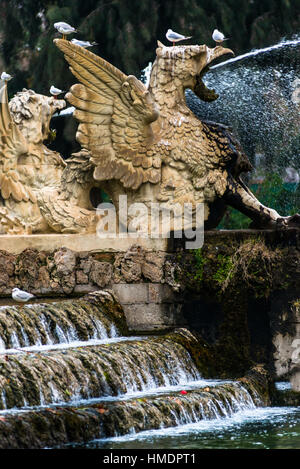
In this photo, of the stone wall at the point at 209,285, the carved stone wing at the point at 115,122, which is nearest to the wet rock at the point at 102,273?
the stone wall at the point at 209,285

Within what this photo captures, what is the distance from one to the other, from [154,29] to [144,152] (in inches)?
253

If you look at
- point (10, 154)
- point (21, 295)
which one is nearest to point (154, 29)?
point (10, 154)

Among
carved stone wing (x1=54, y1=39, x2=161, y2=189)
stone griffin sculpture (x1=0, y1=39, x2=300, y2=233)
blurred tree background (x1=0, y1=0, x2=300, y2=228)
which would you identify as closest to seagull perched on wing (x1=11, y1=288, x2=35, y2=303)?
stone griffin sculpture (x1=0, y1=39, x2=300, y2=233)

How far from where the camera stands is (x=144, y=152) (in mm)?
14062

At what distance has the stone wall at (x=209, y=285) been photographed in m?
13.5

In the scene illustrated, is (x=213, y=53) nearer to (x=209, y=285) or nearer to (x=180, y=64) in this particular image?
(x=180, y=64)

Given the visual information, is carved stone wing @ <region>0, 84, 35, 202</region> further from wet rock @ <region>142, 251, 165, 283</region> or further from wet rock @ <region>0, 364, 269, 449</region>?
wet rock @ <region>0, 364, 269, 449</region>

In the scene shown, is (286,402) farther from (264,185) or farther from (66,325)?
(264,185)

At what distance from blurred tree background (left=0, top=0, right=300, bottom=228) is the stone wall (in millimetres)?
5867

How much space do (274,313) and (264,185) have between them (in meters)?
5.98

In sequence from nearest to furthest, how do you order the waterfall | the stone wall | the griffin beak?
the stone wall < the griffin beak < the waterfall

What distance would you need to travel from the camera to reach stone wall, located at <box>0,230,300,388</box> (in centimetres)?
1351

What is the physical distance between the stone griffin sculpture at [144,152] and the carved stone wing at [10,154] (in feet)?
0.06

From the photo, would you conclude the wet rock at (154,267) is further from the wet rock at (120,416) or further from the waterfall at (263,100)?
the waterfall at (263,100)
